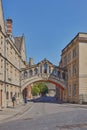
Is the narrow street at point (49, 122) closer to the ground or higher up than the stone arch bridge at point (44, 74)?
closer to the ground

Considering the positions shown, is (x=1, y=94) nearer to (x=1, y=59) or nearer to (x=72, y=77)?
(x=1, y=59)

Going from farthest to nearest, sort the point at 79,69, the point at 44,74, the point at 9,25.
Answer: the point at 44,74
the point at 9,25
the point at 79,69

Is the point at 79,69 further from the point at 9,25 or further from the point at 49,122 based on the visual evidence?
the point at 49,122

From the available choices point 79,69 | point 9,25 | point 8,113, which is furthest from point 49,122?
point 9,25

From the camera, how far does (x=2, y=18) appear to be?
32.5m

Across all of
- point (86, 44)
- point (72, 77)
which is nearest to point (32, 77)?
point (72, 77)

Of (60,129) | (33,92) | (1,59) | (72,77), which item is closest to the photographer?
(60,129)

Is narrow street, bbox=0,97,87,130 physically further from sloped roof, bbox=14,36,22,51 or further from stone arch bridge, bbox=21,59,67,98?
sloped roof, bbox=14,36,22,51

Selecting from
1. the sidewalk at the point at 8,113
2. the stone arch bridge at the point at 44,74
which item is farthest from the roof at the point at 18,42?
the sidewalk at the point at 8,113

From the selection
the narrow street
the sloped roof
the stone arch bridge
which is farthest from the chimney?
the narrow street

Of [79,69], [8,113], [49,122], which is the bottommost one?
Result: [8,113]

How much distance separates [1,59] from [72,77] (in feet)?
71.0

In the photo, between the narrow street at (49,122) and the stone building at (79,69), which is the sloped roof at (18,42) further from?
the narrow street at (49,122)

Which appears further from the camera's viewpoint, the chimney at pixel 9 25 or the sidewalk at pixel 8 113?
the chimney at pixel 9 25
